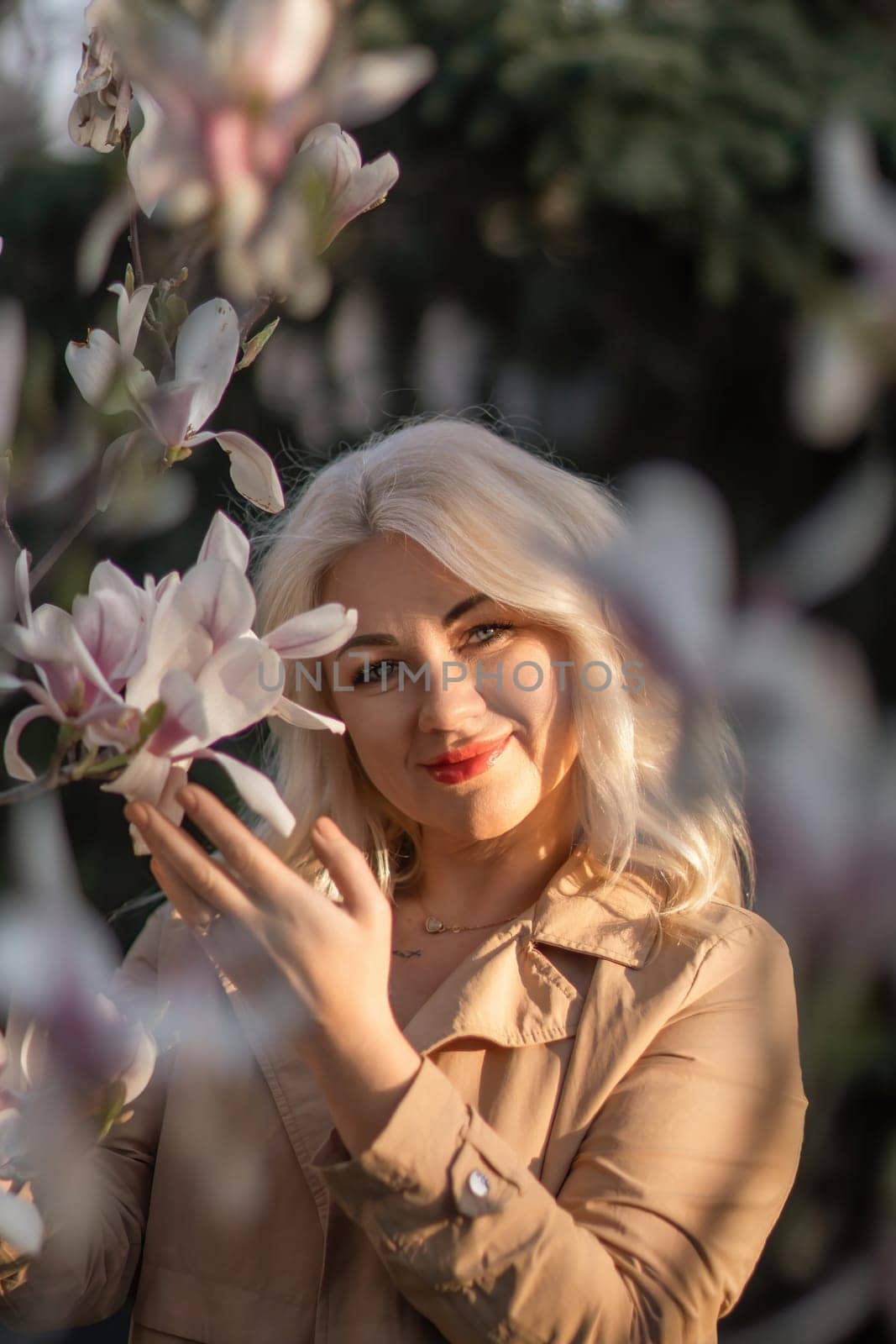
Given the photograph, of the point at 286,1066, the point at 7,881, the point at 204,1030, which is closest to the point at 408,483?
the point at 286,1066

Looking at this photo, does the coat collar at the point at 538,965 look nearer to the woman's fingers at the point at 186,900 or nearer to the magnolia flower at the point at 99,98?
the woman's fingers at the point at 186,900

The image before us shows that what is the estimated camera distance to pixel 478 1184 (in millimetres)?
837

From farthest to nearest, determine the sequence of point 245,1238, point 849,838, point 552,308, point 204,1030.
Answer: point 552,308
point 245,1238
point 204,1030
point 849,838

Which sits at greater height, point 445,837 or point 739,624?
point 739,624

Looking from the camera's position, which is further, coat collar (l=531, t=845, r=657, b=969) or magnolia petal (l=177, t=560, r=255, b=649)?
coat collar (l=531, t=845, r=657, b=969)

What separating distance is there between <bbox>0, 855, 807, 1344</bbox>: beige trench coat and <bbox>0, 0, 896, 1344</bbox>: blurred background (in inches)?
22.9

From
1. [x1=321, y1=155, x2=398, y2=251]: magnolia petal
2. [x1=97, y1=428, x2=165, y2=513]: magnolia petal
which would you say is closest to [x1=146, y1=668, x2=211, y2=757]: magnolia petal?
[x1=97, y1=428, x2=165, y2=513]: magnolia petal

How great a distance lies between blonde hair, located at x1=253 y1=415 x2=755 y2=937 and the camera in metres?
1.16

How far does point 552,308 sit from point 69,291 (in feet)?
3.19

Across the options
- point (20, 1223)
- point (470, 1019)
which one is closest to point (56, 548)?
point (20, 1223)

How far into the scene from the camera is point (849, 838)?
317 millimetres

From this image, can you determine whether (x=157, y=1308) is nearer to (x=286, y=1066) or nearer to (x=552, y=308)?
(x=286, y=1066)

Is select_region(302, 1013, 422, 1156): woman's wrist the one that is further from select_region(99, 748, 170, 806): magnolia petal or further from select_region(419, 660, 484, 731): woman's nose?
select_region(419, 660, 484, 731): woman's nose

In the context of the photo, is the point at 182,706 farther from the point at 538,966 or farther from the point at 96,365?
the point at 538,966
